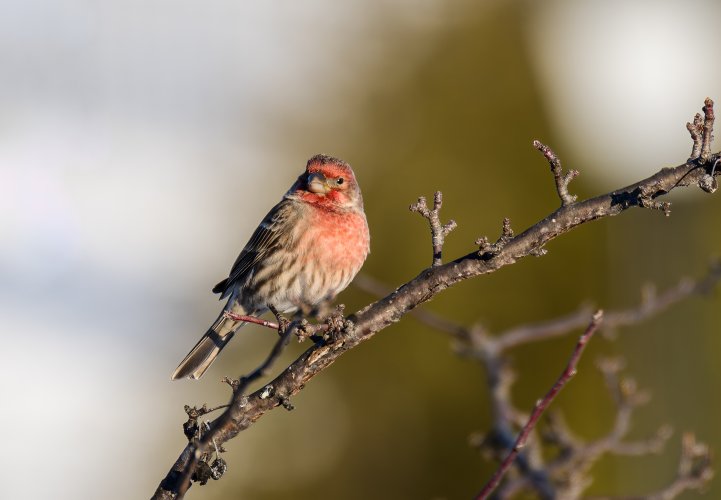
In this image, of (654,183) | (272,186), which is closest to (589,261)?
(272,186)

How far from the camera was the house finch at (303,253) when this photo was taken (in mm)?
5766

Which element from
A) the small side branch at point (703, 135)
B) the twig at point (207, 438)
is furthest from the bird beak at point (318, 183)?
the small side branch at point (703, 135)

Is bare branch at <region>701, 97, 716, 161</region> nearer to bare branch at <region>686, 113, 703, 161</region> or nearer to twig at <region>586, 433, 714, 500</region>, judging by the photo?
bare branch at <region>686, 113, 703, 161</region>

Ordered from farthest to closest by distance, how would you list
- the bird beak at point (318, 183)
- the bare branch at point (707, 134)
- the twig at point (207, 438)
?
the bird beak at point (318, 183)
the bare branch at point (707, 134)
the twig at point (207, 438)

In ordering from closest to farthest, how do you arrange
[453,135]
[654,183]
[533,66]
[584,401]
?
[654,183] → [584,401] → [453,135] → [533,66]

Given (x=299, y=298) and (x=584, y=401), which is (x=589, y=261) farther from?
(x=299, y=298)

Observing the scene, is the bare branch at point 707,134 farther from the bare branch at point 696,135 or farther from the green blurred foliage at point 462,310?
the green blurred foliage at point 462,310

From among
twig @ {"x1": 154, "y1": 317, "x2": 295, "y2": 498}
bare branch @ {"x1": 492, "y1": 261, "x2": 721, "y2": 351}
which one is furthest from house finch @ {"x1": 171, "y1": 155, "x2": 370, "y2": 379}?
twig @ {"x1": 154, "y1": 317, "x2": 295, "y2": 498}

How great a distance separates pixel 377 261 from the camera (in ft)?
39.2

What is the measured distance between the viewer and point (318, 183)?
19.6 feet

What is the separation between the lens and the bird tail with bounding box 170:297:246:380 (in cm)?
579

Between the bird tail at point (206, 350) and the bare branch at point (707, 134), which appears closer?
the bare branch at point (707, 134)

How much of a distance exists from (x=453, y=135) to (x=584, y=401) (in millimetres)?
3940

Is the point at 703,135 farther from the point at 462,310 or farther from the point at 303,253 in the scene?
the point at 462,310
